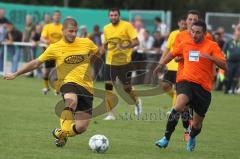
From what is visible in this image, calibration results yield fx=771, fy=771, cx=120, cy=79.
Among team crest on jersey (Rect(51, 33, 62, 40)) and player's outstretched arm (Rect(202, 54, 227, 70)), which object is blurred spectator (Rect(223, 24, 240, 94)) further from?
player's outstretched arm (Rect(202, 54, 227, 70))

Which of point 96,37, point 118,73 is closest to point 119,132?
point 118,73

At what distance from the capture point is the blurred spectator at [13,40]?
30008 mm

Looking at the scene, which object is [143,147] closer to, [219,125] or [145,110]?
[219,125]

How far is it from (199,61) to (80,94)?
196 cm

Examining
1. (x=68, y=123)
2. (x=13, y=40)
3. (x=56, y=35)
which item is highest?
(x=56, y=35)

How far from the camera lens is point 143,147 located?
40.7 ft

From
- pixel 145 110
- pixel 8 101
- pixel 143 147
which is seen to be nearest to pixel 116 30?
pixel 145 110

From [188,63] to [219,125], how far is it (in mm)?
4679

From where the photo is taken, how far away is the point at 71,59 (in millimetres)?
12383

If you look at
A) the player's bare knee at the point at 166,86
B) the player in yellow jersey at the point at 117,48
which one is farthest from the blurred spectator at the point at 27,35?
the player's bare knee at the point at 166,86

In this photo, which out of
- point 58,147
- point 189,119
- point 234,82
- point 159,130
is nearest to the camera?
point 58,147

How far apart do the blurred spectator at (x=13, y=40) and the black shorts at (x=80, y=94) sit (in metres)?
17.9

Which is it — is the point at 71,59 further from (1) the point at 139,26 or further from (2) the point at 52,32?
(1) the point at 139,26

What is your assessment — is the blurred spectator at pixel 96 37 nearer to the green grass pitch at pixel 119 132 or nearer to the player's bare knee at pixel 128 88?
the green grass pitch at pixel 119 132
